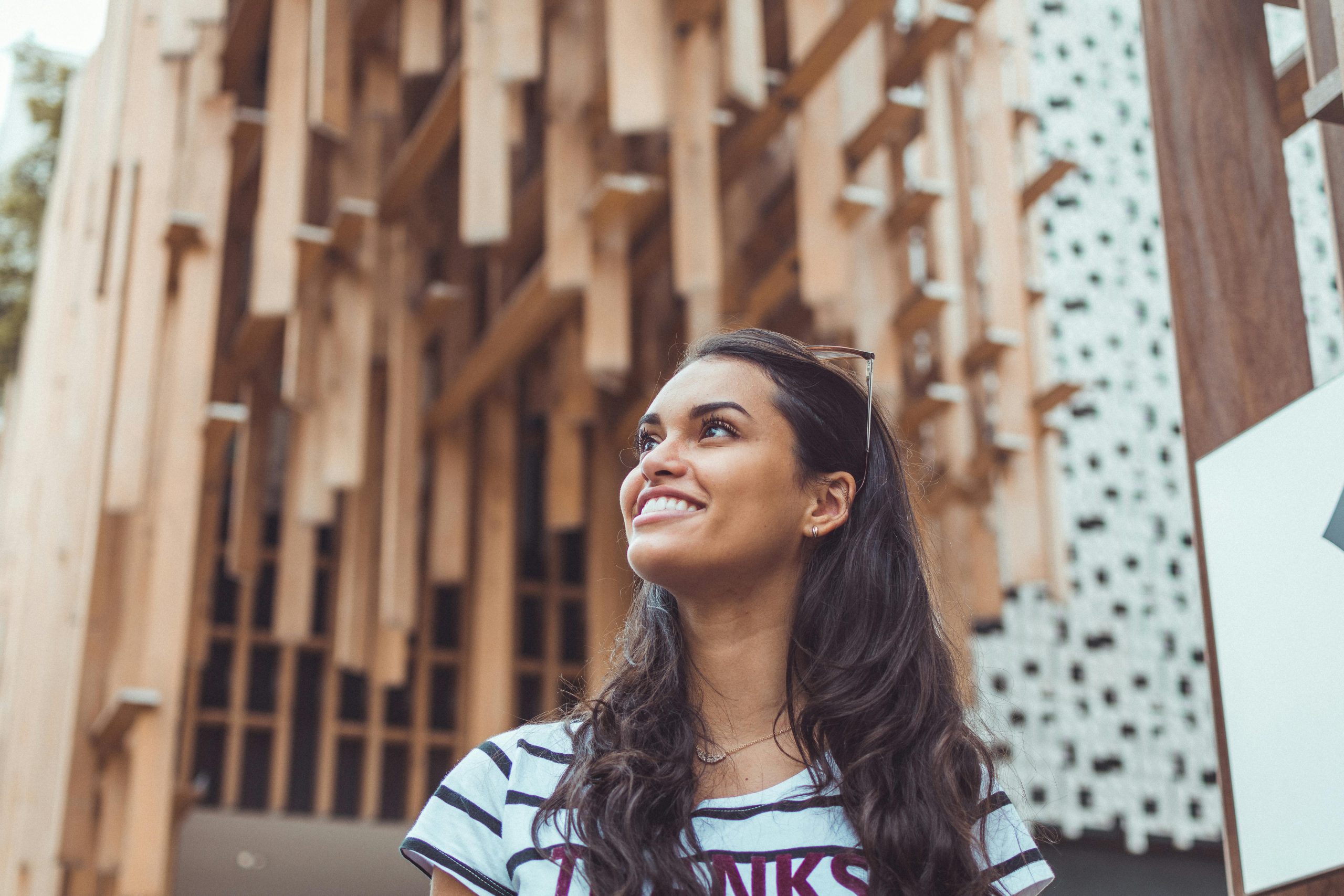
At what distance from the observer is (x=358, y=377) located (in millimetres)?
5215

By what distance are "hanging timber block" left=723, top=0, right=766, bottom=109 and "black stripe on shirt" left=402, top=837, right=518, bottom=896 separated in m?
3.29

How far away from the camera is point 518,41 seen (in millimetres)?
4418

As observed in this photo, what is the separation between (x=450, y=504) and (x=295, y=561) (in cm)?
63

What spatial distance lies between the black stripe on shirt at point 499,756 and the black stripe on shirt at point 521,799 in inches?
1.0

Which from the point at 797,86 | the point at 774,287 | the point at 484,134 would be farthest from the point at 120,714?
the point at 797,86

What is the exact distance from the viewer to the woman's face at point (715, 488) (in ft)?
4.85

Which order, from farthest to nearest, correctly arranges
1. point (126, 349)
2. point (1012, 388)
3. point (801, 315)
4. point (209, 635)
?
point (209, 635) < point (801, 315) < point (1012, 388) < point (126, 349)

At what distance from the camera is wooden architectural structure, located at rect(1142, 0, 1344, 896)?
189 cm

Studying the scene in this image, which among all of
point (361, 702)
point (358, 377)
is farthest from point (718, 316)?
point (361, 702)

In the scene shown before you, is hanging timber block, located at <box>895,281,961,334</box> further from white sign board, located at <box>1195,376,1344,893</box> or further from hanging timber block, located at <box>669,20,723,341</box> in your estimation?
white sign board, located at <box>1195,376,1344,893</box>

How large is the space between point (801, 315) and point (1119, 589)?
272cm

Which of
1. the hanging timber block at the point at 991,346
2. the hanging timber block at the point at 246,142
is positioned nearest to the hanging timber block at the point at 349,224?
the hanging timber block at the point at 246,142

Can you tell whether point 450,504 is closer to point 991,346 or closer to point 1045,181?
point 991,346

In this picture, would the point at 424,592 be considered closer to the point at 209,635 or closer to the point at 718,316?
the point at 209,635
